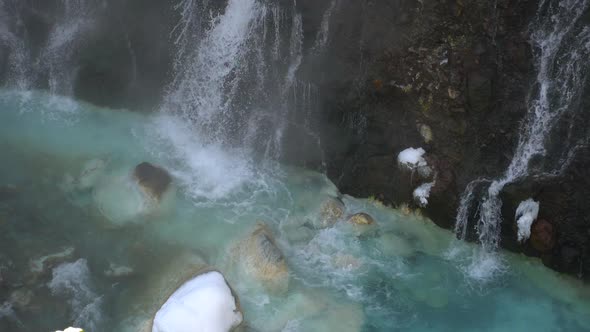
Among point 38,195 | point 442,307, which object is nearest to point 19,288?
point 38,195

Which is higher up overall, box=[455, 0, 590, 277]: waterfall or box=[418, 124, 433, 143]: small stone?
box=[455, 0, 590, 277]: waterfall

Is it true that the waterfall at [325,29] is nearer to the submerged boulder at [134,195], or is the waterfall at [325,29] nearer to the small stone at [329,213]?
the small stone at [329,213]

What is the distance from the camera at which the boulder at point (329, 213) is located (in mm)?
9242

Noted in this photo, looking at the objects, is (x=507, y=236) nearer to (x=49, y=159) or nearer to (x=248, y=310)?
(x=248, y=310)

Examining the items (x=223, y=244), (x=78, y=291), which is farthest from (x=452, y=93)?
(x=78, y=291)

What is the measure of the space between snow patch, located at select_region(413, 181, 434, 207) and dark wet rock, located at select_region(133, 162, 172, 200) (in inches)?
178

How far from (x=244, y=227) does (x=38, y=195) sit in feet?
12.4

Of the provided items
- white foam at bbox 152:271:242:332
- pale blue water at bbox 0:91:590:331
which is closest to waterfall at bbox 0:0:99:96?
pale blue water at bbox 0:91:590:331

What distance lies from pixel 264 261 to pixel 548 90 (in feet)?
17.0

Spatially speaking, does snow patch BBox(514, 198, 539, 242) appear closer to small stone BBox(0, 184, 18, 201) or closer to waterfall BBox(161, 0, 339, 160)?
waterfall BBox(161, 0, 339, 160)

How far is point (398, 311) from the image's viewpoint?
8.13 meters

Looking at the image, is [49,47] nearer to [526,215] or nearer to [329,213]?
[329,213]

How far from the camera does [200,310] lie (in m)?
7.17

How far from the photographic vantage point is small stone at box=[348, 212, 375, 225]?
920 cm
